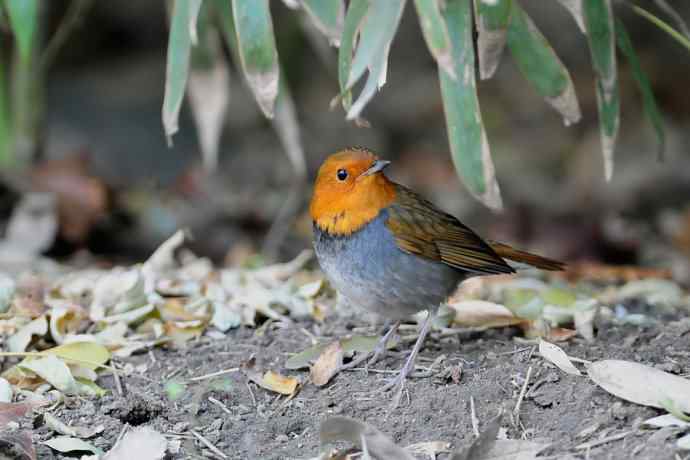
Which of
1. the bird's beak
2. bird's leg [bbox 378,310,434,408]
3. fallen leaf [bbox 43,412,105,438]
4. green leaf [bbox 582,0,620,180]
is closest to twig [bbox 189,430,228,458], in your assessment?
fallen leaf [bbox 43,412,105,438]

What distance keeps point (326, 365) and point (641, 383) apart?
986mm

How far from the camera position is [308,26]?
17.9 feet

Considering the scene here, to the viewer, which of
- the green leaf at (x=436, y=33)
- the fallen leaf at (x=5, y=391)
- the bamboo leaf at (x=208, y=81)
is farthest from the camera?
the bamboo leaf at (x=208, y=81)

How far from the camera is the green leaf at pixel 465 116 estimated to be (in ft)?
9.64

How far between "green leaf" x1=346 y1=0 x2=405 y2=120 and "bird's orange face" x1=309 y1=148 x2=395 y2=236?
736mm

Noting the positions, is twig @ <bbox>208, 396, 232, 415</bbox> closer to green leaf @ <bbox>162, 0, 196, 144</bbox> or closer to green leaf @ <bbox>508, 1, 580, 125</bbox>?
green leaf @ <bbox>162, 0, 196, 144</bbox>

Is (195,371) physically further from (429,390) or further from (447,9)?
(447,9)

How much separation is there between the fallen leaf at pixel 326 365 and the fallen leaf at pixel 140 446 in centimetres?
60

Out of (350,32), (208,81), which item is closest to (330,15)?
(350,32)

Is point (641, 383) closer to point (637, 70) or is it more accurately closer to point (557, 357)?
point (557, 357)

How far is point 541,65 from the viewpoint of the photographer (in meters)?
3.28

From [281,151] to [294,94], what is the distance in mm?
541

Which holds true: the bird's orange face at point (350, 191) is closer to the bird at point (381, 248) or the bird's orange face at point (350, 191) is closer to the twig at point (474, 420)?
the bird at point (381, 248)

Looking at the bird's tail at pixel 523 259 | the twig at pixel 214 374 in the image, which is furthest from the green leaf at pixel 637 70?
the twig at pixel 214 374
